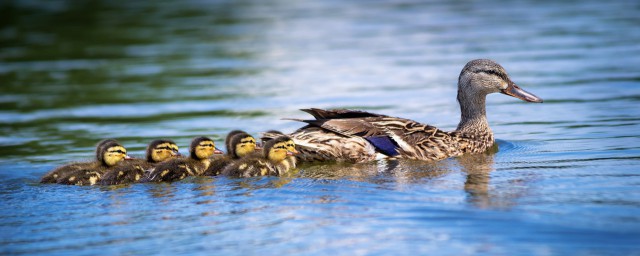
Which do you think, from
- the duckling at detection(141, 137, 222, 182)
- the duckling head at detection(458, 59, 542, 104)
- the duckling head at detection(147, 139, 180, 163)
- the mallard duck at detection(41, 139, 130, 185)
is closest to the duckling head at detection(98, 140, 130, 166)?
the mallard duck at detection(41, 139, 130, 185)

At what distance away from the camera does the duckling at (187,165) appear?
8.52 meters

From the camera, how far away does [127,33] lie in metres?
22.4

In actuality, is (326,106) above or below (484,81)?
below

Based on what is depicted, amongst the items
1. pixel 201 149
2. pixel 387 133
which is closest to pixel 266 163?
pixel 201 149

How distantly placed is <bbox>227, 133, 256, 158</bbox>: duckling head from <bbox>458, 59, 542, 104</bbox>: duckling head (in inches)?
91.3

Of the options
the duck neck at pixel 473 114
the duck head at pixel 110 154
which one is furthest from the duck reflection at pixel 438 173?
the duck head at pixel 110 154

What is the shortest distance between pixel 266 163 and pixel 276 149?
0.17 meters

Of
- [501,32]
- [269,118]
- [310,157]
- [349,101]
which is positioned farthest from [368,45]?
[310,157]

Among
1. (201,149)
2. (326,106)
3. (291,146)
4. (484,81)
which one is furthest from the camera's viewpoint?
(326,106)

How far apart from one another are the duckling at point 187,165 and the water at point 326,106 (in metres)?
0.15

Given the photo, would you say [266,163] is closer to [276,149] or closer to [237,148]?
[276,149]

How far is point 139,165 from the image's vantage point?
871 centimetres

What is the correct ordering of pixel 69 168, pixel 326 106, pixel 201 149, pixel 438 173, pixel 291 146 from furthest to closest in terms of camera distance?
pixel 326 106 → pixel 291 146 → pixel 201 149 → pixel 69 168 → pixel 438 173

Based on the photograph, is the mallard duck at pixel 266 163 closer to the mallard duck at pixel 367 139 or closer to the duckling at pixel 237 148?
the duckling at pixel 237 148
